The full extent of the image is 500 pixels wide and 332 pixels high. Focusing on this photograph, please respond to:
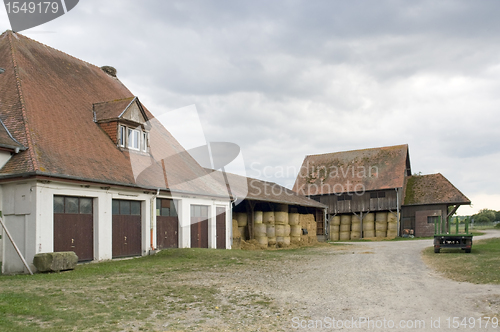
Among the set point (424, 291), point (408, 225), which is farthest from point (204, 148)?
point (408, 225)

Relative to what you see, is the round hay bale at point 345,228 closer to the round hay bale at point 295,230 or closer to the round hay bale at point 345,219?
the round hay bale at point 345,219

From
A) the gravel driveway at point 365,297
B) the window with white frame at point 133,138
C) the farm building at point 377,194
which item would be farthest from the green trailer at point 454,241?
the farm building at point 377,194

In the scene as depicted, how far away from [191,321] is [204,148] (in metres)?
21.7

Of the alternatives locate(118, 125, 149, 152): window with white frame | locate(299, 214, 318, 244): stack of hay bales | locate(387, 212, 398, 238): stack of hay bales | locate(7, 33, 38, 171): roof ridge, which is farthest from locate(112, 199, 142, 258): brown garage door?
locate(387, 212, 398, 238): stack of hay bales

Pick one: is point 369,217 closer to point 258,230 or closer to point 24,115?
point 258,230

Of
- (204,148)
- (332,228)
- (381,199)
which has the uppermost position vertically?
(204,148)

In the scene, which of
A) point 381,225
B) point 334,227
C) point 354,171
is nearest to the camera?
point 381,225

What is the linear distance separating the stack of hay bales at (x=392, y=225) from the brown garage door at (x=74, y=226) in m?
35.5

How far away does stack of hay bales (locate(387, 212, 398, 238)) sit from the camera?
45906mm

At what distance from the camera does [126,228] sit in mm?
18609

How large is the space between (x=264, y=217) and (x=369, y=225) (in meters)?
20.4

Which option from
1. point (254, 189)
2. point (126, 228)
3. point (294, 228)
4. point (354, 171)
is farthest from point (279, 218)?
point (354, 171)

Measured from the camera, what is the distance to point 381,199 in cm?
4725

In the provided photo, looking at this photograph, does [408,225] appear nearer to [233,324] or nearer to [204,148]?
[204,148]
